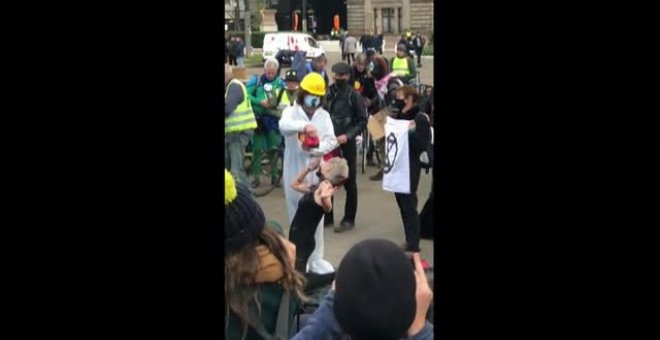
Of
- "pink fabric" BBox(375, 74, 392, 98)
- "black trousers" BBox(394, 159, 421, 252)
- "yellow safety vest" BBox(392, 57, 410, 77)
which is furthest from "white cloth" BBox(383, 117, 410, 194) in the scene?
"yellow safety vest" BBox(392, 57, 410, 77)

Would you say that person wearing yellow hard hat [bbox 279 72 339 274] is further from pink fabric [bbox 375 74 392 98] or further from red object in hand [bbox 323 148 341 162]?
pink fabric [bbox 375 74 392 98]

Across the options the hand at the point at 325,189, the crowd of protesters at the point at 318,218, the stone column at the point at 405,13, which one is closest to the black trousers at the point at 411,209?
the crowd of protesters at the point at 318,218

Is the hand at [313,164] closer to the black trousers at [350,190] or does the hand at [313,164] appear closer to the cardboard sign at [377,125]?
the black trousers at [350,190]

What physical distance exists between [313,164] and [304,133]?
32 cm

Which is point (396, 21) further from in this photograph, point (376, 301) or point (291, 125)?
point (376, 301)

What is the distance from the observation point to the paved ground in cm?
794

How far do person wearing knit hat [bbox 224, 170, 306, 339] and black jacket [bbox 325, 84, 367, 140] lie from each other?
5.69 meters

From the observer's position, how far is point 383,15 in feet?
163
